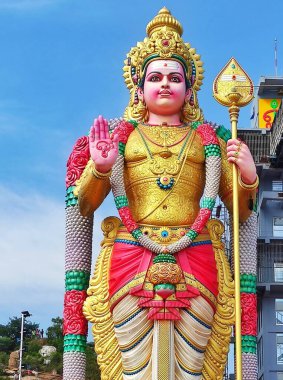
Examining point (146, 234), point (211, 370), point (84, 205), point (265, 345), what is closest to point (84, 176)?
point (84, 205)

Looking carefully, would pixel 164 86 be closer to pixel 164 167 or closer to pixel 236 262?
pixel 164 167

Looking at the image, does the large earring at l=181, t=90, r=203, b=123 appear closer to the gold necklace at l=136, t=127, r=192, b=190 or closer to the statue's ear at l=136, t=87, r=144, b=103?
the statue's ear at l=136, t=87, r=144, b=103

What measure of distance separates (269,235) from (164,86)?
11139 mm

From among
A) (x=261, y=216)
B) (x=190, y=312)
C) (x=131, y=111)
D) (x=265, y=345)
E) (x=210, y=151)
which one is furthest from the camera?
(x=261, y=216)

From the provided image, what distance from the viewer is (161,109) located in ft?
24.9

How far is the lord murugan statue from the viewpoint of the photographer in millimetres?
6805

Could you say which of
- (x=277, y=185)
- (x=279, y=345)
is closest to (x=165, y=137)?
(x=279, y=345)

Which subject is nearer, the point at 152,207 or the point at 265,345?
the point at 152,207

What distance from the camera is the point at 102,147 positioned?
22.2 ft

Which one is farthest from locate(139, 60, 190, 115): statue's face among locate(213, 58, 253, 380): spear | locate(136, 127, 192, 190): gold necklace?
locate(213, 58, 253, 380): spear

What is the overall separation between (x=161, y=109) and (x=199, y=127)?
1.22ft

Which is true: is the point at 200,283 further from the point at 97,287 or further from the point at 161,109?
the point at 161,109

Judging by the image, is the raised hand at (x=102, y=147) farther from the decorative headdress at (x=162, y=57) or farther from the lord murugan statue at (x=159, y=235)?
the decorative headdress at (x=162, y=57)

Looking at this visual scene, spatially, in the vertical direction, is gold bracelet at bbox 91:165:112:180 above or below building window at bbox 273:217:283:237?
below
